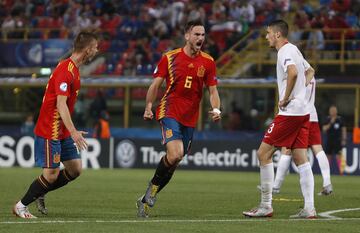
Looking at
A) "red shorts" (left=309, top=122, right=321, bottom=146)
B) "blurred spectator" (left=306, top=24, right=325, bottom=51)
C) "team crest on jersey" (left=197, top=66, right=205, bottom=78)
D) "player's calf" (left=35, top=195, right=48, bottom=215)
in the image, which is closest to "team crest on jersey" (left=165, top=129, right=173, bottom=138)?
"team crest on jersey" (left=197, top=66, right=205, bottom=78)

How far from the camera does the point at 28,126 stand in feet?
114

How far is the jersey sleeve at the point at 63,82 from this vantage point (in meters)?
12.2

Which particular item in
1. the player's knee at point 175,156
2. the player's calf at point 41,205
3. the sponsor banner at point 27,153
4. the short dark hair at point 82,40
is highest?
the short dark hair at point 82,40

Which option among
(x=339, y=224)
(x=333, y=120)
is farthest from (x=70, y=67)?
(x=333, y=120)

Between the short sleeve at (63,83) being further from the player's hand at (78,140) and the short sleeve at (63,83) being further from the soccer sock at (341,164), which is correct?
→ the soccer sock at (341,164)

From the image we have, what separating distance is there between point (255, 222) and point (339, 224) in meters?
0.95

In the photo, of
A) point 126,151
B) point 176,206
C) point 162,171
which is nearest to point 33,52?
point 126,151

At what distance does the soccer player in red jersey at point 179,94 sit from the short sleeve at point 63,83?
113 cm

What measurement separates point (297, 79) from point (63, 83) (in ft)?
9.72

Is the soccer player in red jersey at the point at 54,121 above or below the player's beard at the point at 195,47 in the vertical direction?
below

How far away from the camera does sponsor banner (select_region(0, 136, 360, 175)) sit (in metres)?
30.3

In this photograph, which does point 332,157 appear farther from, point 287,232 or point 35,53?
point 287,232

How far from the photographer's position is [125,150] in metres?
31.1

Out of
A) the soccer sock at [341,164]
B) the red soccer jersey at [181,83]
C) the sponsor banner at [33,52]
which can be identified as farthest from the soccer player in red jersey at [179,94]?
the sponsor banner at [33,52]
